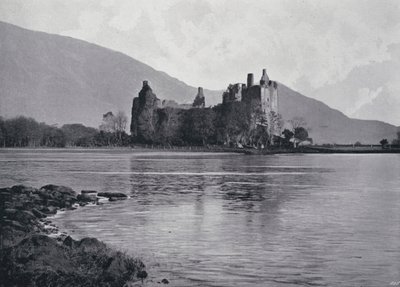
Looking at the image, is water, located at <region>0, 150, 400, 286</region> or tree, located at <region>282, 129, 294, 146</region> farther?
A: tree, located at <region>282, 129, 294, 146</region>

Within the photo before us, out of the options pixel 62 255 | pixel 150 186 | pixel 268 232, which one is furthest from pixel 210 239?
pixel 150 186

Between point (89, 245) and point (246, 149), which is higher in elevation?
point (246, 149)

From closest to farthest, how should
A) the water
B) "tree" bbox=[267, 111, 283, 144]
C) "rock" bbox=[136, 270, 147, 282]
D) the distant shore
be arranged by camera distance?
"rock" bbox=[136, 270, 147, 282], the water, the distant shore, "tree" bbox=[267, 111, 283, 144]

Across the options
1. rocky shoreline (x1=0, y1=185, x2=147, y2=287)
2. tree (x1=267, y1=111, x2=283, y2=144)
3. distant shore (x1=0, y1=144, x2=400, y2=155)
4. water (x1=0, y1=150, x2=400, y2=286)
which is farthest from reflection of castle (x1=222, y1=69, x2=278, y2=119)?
rocky shoreline (x1=0, y1=185, x2=147, y2=287)

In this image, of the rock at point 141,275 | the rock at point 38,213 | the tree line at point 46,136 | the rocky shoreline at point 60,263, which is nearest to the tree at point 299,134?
the tree line at point 46,136

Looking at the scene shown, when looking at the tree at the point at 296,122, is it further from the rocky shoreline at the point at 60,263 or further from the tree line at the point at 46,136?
the rocky shoreline at the point at 60,263

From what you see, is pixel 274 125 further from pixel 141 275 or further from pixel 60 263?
pixel 60 263

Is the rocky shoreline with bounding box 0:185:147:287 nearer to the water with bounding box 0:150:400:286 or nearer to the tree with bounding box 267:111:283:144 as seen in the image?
the water with bounding box 0:150:400:286

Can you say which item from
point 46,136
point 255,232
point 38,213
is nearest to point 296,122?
point 46,136
